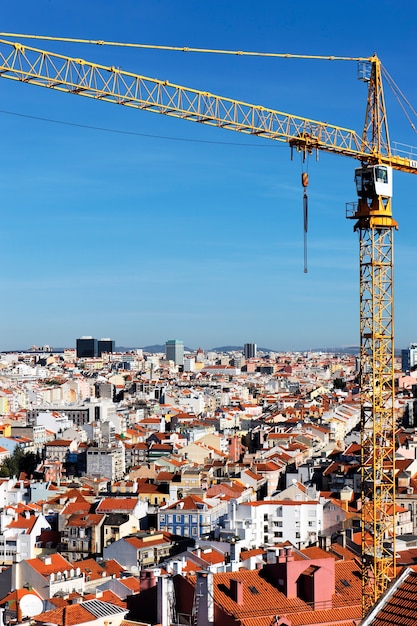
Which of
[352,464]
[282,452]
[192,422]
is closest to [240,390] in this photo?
[192,422]

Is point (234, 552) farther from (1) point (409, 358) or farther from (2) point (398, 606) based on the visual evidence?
(1) point (409, 358)

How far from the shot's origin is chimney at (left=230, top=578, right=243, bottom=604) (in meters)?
13.6

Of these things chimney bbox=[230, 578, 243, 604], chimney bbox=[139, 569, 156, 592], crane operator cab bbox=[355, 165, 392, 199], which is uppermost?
crane operator cab bbox=[355, 165, 392, 199]

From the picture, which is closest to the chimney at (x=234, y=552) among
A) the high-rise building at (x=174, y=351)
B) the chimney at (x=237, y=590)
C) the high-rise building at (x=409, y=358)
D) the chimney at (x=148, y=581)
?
the chimney at (x=148, y=581)

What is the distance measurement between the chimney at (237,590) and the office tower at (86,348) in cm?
13636

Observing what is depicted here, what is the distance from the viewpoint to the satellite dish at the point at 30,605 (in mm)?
17672

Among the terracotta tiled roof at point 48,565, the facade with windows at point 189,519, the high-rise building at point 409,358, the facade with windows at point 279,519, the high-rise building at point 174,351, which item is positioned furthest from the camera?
the high-rise building at point 174,351

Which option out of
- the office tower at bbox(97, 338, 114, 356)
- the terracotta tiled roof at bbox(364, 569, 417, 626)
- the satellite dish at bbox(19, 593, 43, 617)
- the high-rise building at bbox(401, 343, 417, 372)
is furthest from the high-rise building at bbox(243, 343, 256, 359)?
the terracotta tiled roof at bbox(364, 569, 417, 626)

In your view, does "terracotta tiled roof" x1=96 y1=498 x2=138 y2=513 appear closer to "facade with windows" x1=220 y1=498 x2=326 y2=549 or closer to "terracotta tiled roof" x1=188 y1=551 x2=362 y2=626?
"facade with windows" x1=220 y1=498 x2=326 y2=549

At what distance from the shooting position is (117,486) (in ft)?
112

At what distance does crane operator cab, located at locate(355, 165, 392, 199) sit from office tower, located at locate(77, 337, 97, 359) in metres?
134

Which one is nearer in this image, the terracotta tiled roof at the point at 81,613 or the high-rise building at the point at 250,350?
the terracotta tiled roof at the point at 81,613

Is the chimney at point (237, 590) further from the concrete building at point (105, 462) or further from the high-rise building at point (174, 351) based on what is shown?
the high-rise building at point (174, 351)

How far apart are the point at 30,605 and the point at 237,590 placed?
18.4 feet
